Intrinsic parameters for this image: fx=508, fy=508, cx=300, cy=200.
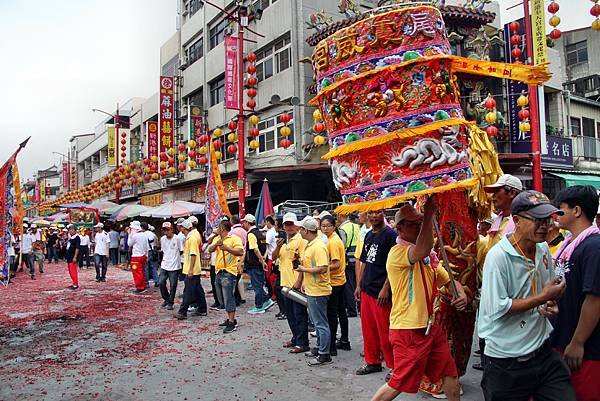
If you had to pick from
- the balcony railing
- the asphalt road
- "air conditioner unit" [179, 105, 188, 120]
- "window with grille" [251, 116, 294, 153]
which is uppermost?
"air conditioner unit" [179, 105, 188, 120]

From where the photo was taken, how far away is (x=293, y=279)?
7.71 m

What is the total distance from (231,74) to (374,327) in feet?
49.9

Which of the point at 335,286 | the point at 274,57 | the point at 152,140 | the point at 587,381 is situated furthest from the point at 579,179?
the point at 152,140

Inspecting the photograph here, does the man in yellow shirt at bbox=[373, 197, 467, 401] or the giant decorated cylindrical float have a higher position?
the giant decorated cylindrical float

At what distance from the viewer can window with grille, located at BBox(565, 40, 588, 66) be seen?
2391cm

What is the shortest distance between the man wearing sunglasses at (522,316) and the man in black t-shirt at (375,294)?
2.10 meters

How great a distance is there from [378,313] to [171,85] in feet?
81.7

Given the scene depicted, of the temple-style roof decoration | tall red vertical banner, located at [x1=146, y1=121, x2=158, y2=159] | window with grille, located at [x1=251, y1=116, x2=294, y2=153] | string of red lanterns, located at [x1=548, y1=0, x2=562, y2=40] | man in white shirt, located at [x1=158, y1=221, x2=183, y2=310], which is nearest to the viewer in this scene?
man in white shirt, located at [x1=158, y1=221, x2=183, y2=310]

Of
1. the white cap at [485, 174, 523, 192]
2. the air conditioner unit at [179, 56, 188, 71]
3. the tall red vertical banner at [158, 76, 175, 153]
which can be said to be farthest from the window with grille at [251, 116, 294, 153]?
the white cap at [485, 174, 523, 192]

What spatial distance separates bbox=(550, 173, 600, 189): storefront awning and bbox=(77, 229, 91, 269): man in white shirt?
1767cm

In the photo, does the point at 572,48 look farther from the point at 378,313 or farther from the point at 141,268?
the point at 378,313

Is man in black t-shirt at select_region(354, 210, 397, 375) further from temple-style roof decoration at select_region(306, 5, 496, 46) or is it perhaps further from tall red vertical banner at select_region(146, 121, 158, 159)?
tall red vertical banner at select_region(146, 121, 158, 159)

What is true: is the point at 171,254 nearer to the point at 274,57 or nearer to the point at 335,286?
the point at 335,286

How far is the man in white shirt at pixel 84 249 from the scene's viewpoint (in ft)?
65.0
